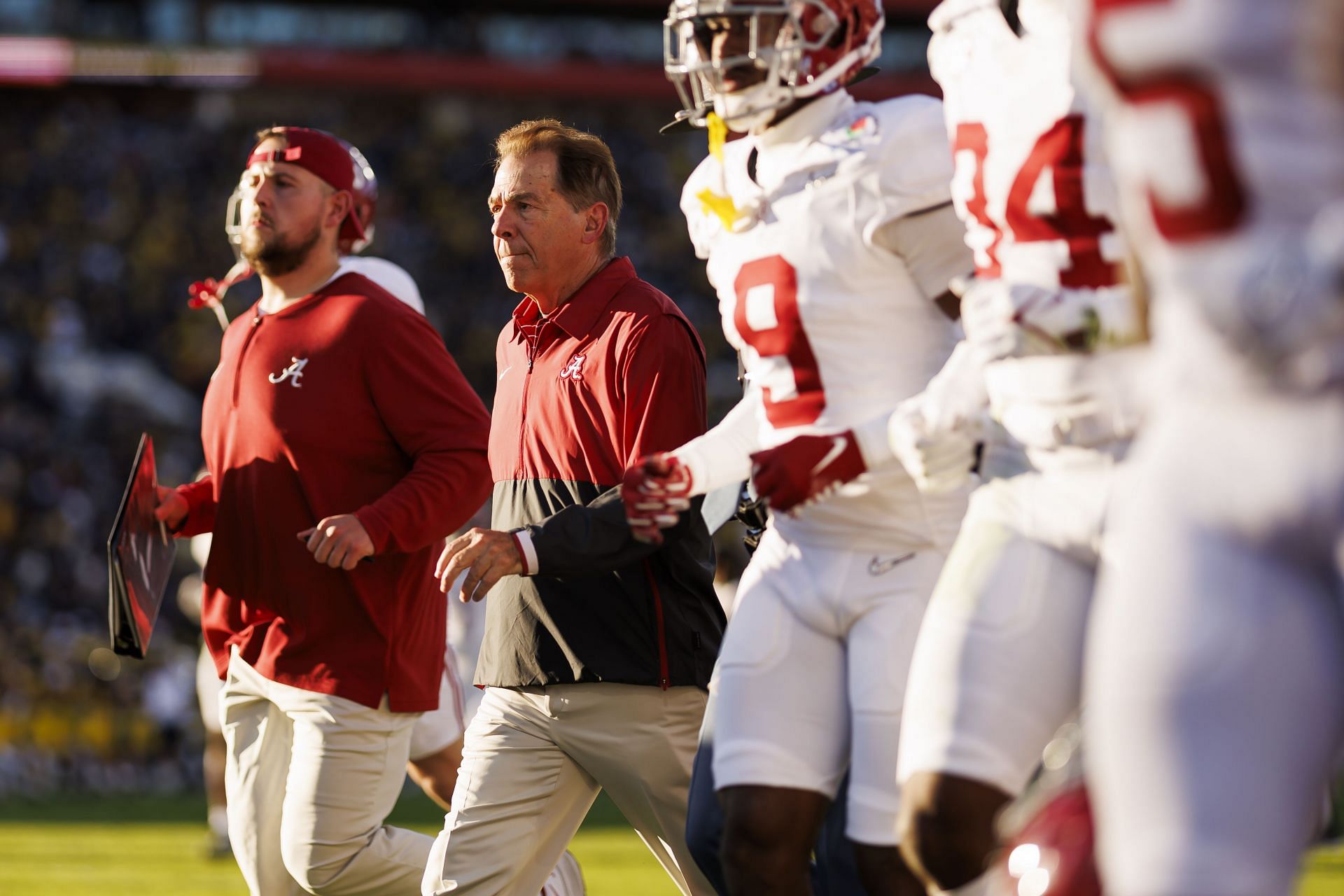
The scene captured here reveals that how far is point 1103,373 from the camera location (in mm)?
2715

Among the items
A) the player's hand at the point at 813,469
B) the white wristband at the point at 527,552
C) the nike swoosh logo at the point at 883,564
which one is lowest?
the white wristband at the point at 527,552

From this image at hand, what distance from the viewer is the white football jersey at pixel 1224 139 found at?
188 centimetres

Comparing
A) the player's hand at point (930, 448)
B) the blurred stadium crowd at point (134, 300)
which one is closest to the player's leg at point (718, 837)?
the player's hand at point (930, 448)

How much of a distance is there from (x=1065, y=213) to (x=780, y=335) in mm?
645

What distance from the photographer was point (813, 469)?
3.09 m

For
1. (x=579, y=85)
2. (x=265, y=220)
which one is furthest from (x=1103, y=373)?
(x=579, y=85)

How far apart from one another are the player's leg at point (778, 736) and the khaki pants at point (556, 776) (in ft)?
2.37

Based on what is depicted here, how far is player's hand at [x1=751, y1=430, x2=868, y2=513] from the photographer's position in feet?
10.2

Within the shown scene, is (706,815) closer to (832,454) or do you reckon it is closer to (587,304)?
(832,454)

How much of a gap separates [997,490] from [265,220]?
258 centimetres

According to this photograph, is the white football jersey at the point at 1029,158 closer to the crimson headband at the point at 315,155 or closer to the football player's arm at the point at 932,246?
the football player's arm at the point at 932,246

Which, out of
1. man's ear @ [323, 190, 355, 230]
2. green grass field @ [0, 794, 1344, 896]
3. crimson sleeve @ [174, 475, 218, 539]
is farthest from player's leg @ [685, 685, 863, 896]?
green grass field @ [0, 794, 1344, 896]

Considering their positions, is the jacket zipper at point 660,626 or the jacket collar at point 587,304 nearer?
the jacket zipper at point 660,626

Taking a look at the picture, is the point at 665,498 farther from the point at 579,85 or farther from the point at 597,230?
the point at 579,85
